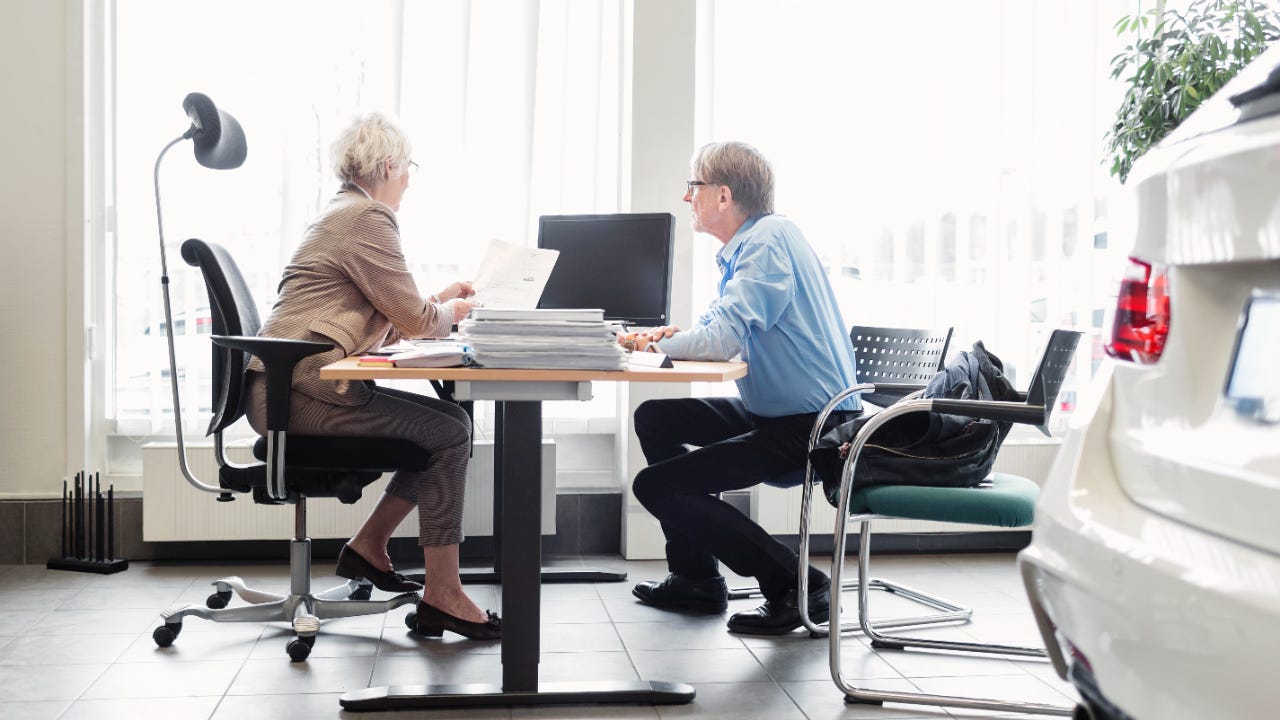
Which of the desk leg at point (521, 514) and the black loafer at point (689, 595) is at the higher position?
the desk leg at point (521, 514)

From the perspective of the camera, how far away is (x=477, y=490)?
149 inches

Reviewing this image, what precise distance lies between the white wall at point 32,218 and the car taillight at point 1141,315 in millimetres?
3470

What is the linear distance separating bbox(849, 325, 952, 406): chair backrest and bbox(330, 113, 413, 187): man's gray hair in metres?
1.42

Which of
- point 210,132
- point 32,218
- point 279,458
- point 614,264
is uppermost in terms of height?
point 210,132

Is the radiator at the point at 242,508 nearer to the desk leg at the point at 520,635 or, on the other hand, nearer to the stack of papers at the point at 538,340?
the desk leg at the point at 520,635

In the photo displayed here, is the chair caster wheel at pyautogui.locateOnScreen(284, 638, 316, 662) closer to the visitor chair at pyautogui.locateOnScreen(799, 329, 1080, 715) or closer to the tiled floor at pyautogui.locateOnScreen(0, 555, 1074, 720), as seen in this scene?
the tiled floor at pyautogui.locateOnScreen(0, 555, 1074, 720)

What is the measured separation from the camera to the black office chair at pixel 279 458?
2568 mm

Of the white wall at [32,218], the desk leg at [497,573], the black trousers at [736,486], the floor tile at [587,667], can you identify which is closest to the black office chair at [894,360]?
the black trousers at [736,486]

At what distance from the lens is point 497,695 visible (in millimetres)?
2254

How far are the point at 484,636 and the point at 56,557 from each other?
70.4 inches

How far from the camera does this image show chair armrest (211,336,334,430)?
253 cm

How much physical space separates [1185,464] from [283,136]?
335cm

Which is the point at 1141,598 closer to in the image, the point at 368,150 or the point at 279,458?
the point at 279,458

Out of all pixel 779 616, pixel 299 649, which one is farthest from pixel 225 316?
pixel 779 616
